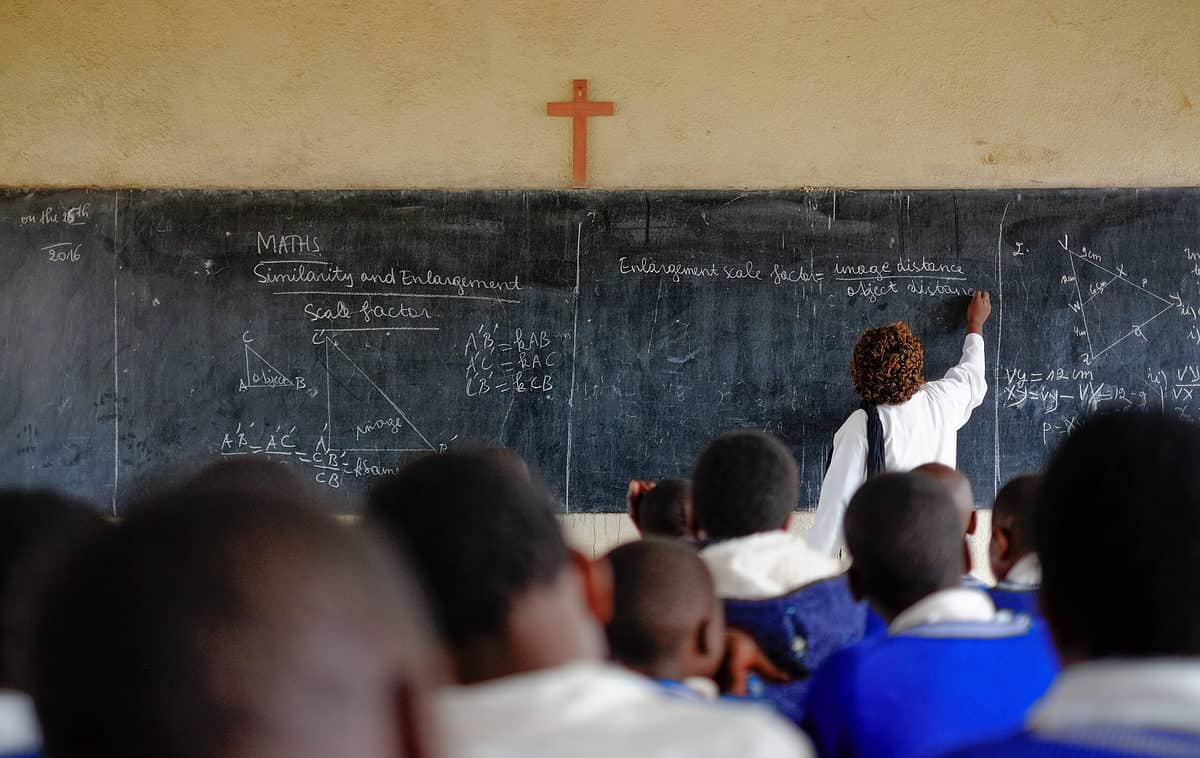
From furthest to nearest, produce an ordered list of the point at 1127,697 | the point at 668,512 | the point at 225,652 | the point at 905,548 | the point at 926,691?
the point at 668,512
the point at 905,548
the point at 926,691
the point at 1127,697
the point at 225,652

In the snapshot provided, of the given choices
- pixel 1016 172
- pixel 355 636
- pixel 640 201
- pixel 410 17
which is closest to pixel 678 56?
pixel 640 201

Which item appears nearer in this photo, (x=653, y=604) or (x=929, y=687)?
(x=929, y=687)

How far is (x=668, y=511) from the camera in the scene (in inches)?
94.3

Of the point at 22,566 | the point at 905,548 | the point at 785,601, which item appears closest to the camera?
the point at 22,566

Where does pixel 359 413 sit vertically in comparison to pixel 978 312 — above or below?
below

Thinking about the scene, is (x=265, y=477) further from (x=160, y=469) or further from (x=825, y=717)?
(x=160, y=469)

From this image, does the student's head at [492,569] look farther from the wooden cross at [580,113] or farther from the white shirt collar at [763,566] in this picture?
the wooden cross at [580,113]

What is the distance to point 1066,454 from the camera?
939 mm

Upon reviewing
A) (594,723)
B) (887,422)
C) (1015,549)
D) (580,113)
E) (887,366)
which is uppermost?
(580,113)

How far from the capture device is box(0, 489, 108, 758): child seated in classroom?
843 millimetres

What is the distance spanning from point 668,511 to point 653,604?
99 cm

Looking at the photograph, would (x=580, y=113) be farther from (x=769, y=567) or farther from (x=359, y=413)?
(x=769, y=567)

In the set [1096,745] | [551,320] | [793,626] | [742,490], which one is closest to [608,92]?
[551,320]

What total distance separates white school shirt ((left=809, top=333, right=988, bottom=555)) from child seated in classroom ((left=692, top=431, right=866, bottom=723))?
132 centimetres
